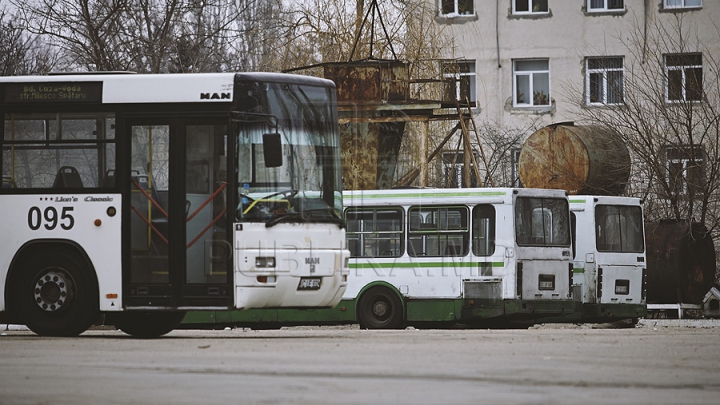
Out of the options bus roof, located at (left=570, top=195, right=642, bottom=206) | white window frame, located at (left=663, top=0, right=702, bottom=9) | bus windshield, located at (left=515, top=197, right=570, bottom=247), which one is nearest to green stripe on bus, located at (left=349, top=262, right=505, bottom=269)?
bus windshield, located at (left=515, top=197, right=570, bottom=247)

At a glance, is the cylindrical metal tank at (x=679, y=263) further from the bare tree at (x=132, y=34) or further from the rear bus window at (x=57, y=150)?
the rear bus window at (x=57, y=150)

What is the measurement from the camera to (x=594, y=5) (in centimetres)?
4131

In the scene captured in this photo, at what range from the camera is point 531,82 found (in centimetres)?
4178

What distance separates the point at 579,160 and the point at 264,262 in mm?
13735

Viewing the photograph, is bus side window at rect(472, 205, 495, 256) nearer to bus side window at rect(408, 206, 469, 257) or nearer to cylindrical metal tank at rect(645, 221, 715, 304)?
bus side window at rect(408, 206, 469, 257)

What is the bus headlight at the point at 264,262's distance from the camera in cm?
1397

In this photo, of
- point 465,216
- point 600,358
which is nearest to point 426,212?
point 465,216

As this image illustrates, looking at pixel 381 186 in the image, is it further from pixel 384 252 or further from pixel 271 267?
pixel 271 267

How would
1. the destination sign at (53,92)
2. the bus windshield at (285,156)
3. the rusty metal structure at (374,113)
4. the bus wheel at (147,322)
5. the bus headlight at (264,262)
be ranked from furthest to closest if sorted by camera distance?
the rusty metal structure at (374,113) → the bus wheel at (147,322) → the destination sign at (53,92) → the bus windshield at (285,156) → the bus headlight at (264,262)

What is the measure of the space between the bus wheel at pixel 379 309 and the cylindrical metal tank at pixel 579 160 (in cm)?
605

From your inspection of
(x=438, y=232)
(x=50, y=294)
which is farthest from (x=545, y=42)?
(x=50, y=294)

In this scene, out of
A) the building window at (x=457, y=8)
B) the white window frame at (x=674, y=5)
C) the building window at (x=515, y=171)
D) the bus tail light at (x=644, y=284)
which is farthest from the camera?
the building window at (x=457, y=8)

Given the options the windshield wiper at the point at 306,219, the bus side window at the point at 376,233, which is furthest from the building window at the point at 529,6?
the windshield wiper at the point at 306,219

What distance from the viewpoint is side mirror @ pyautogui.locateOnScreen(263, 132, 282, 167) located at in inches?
544
